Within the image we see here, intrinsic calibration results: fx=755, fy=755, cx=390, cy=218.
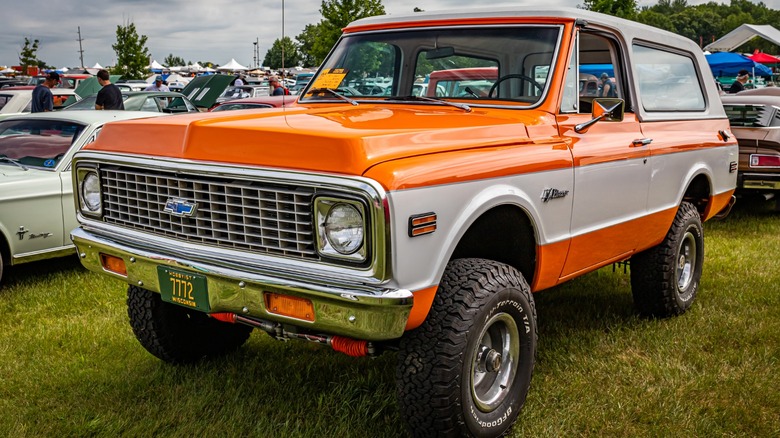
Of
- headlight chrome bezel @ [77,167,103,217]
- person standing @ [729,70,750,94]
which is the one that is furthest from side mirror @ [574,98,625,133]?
person standing @ [729,70,750,94]

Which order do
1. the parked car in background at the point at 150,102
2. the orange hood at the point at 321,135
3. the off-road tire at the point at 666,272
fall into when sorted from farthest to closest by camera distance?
1. the parked car in background at the point at 150,102
2. the off-road tire at the point at 666,272
3. the orange hood at the point at 321,135

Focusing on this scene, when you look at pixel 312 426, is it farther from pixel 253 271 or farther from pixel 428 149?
pixel 428 149

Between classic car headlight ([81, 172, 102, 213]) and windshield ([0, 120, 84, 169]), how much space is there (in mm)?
2876

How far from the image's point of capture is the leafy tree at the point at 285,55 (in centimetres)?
9821

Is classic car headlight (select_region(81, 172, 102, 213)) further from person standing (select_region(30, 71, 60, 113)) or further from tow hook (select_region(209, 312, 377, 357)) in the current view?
person standing (select_region(30, 71, 60, 113))

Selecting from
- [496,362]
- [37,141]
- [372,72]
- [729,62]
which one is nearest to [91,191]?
[372,72]

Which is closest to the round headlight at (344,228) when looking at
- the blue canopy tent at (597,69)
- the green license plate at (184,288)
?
the green license plate at (184,288)

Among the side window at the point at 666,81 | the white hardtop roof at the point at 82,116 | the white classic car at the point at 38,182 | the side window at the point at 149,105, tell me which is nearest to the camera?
the side window at the point at 666,81

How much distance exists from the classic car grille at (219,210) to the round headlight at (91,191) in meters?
0.12

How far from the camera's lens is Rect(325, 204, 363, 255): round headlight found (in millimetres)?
2738

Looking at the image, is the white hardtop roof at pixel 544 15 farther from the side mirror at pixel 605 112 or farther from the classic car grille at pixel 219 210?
the classic car grille at pixel 219 210

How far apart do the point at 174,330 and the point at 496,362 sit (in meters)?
1.83

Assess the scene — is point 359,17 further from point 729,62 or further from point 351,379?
point 351,379

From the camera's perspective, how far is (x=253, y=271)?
2.95m
